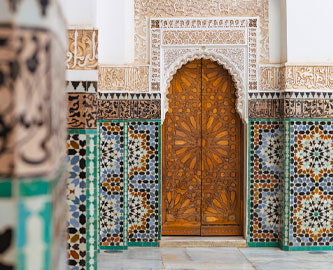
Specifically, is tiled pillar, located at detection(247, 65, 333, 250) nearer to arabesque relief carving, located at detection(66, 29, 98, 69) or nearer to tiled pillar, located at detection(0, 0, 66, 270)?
arabesque relief carving, located at detection(66, 29, 98, 69)

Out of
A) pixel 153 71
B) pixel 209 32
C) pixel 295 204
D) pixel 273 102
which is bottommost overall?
pixel 295 204

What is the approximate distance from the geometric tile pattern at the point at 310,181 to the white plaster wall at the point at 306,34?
Answer: 557mm

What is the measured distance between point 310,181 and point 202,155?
967 mm

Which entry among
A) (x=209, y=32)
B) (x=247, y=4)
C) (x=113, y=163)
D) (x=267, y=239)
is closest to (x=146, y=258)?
(x=113, y=163)

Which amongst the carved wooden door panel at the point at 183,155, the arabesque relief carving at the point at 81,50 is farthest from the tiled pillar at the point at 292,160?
the arabesque relief carving at the point at 81,50

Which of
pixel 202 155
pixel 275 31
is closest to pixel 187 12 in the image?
pixel 275 31

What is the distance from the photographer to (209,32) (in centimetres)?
416

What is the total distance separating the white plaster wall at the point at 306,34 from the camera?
400 cm

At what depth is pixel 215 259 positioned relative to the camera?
3748mm

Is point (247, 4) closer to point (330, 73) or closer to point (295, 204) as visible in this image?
point (330, 73)

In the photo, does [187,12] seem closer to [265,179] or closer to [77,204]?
[265,179]

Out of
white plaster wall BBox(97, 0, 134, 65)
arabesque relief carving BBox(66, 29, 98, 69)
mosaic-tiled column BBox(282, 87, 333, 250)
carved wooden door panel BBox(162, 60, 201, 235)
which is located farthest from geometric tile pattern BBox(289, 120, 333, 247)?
arabesque relief carving BBox(66, 29, 98, 69)

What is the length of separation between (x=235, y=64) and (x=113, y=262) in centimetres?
198

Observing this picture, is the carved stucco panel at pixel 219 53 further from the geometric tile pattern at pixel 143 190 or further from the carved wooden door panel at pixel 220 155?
the geometric tile pattern at pixel 143 190
